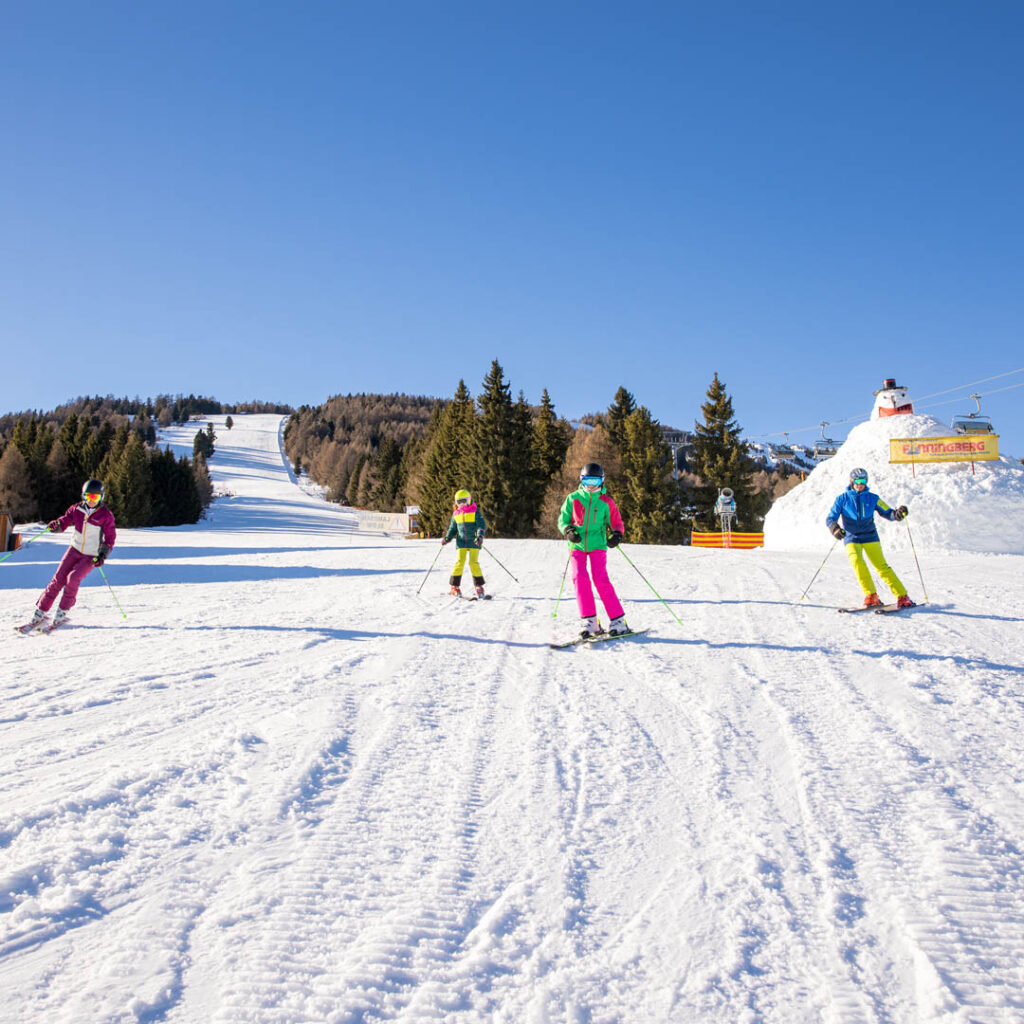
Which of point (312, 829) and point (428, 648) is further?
point (428, 648)

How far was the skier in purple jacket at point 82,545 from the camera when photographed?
8.06m

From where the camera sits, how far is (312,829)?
2896 mm

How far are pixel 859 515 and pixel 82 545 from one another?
10.1 metres

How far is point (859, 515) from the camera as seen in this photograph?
8594 mm

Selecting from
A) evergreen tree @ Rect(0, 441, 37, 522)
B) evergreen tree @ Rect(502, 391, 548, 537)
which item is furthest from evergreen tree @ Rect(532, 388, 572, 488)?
evergreen tree @ Rect(0, 441, 37, 522)

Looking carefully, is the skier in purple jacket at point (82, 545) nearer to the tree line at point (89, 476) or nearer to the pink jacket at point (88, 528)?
the pink jacket at point (88, 528)

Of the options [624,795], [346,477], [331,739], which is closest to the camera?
[624,795]

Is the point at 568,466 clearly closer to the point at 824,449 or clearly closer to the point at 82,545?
the point at 824,449

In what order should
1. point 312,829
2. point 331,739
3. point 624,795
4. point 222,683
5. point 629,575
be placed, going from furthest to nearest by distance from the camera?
1. point 629,575
2. point 222,683
3. point 331,739
4. point 624,795
5. point 312,829

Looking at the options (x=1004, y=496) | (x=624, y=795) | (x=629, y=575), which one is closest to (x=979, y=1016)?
(x=624, y=795)

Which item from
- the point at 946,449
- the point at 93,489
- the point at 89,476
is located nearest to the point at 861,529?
the point at 93,489

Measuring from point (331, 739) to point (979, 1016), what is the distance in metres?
3.22

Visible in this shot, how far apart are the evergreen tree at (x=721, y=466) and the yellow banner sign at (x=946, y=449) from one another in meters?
14.8

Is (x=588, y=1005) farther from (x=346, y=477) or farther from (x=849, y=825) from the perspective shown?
(x=346, y=477)
